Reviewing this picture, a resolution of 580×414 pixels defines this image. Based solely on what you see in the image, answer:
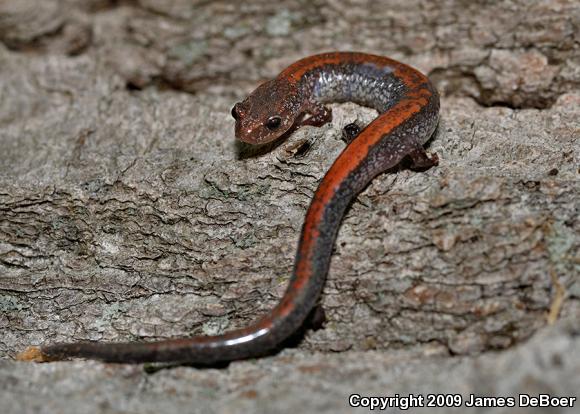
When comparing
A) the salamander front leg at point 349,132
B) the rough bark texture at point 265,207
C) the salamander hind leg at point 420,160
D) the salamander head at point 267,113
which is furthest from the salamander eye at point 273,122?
the salamander hind leg at point 420,160

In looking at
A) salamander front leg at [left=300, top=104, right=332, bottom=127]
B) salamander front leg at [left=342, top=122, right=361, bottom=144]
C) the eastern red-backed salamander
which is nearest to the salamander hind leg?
the eastern red-backed salamander

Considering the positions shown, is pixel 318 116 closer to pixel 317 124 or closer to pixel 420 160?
pixel 317 124

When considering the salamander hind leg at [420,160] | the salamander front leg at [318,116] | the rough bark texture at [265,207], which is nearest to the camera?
the rough bark texture at [265,207]

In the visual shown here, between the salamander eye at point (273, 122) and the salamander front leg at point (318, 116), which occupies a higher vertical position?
the salamander front leg at point (318, 116)

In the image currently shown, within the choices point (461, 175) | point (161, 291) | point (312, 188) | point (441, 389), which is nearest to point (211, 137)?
point (312, 188)

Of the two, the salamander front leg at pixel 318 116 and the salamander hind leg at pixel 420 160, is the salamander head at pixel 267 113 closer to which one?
the salamander front leg at pixel 318 116

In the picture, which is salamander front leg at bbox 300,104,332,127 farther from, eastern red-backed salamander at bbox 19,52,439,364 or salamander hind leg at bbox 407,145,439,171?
salamander hind leg at bbox 407,145,439,171

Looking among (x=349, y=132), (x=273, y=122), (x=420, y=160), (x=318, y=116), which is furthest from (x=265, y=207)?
(x=420, y=160)

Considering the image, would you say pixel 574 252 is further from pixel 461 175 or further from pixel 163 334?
pixel 163 334
